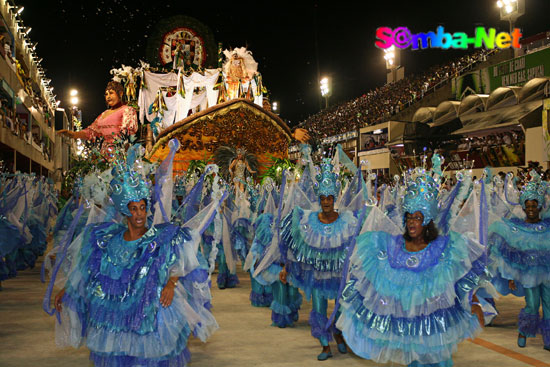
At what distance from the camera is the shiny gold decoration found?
16609 millimetres

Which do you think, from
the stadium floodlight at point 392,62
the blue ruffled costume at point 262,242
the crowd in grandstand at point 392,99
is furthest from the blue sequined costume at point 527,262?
the stadium floodlight at point 392,62

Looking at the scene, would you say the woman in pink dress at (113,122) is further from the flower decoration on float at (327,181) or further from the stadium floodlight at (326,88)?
the stadium floodlight at (326,88)

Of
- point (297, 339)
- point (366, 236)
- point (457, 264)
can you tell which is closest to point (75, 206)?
point (297, 339)

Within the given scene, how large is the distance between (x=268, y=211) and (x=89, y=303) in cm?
476

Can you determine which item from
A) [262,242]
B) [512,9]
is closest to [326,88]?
[512,9]

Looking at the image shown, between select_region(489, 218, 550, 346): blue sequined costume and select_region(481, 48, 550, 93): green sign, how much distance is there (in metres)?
24.4

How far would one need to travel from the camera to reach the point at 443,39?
156ft

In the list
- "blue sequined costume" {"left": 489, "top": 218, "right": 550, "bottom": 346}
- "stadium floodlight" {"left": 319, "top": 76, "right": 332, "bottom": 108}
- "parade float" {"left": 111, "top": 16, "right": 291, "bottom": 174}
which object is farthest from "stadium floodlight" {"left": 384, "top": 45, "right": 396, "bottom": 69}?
"blue sequined costume" {"left": 489, "top": 218, "right": 550, "bottom": 346}

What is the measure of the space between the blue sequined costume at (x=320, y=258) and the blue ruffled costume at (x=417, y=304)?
153 centimetres

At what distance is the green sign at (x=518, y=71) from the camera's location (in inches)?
A: 1142

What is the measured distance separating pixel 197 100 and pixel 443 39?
34.3 m

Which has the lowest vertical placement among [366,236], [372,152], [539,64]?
[366,236]

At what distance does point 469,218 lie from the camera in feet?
18.8

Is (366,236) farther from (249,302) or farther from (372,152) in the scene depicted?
(372,152)
